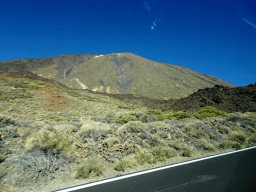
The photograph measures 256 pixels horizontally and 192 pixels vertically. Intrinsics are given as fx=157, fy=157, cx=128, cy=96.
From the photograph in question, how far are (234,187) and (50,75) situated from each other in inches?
4367

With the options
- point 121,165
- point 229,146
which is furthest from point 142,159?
point 229,146

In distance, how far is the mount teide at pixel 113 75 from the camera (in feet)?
266

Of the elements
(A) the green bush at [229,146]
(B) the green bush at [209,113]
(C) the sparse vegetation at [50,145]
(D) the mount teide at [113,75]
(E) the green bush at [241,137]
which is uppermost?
(D) the mount teide at [113,75]

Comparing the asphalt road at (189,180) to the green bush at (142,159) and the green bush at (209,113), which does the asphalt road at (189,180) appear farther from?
the green bush at (209,113)

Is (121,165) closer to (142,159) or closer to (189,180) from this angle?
(142,159)

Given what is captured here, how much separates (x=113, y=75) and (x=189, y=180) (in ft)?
301

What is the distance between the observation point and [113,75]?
9419 cm

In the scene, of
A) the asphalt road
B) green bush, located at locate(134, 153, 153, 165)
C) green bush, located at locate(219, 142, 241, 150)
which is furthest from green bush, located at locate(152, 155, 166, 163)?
green bush, located at locate(219, 142, 241, 150)

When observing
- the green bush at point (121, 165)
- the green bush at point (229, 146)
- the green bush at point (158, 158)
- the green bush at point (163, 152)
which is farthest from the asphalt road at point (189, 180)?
the green bush at point (229, 146)

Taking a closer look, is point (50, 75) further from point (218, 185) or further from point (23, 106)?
point (218, 185)

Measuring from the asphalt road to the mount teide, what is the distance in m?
70.1

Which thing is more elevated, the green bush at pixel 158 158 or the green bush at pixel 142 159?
the green bush at pixel 142 159

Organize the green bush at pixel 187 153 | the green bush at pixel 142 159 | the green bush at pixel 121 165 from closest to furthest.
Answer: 1. the green bush at pixel 121 165
2. the green bush at pixel 142 159
3. the green bush at pixel 187 153

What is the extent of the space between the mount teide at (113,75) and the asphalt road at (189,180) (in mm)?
70098
